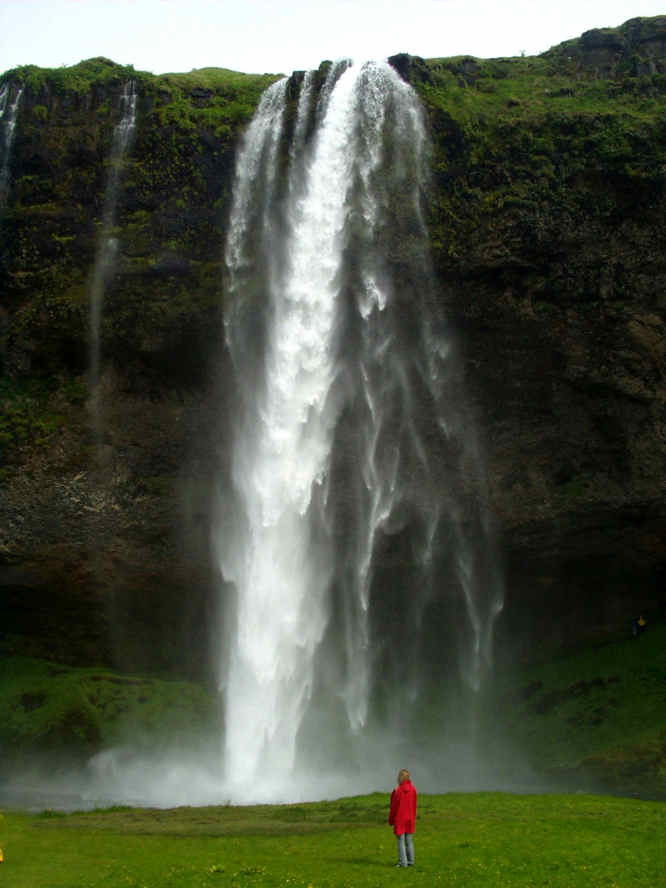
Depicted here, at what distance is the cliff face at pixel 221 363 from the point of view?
36.0m

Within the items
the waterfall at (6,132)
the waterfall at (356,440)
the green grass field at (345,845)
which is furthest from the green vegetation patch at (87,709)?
the waterfall at (6,132)

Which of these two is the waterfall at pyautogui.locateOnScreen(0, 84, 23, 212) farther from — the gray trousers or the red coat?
the gray trousers

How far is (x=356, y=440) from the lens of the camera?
36.8 metres

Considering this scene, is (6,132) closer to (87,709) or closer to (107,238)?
(107,238)

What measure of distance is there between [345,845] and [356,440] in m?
21.2

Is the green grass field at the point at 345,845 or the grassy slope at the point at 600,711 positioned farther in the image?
the grassy slope at the point at 600,711

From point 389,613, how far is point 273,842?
20134 millimetres

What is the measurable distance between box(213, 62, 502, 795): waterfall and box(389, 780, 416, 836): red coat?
2079 centimetres

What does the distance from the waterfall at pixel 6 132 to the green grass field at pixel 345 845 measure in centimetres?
2781

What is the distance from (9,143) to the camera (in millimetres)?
39844

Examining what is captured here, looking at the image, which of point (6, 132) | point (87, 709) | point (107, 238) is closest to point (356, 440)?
point (107, 238)

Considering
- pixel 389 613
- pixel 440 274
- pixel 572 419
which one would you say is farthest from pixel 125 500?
pixel 572 419

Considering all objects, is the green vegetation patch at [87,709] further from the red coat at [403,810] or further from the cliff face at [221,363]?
the red coat at [403,810]

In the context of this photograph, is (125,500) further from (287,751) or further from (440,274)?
(440,274)
